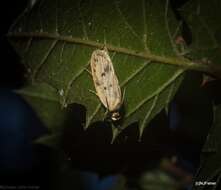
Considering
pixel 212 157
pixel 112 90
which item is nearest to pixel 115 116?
pixel 112 90

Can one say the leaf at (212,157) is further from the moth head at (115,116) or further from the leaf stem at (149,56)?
the moth head at (115,116)

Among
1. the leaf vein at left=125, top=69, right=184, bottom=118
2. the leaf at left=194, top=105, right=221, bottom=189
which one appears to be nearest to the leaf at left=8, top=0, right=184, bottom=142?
the leaf vein at left=125, top=69, right=184, bottom=118

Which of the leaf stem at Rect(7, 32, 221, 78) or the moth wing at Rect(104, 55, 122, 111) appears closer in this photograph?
the leaf stem at Rect(7, 32, 221, 78)

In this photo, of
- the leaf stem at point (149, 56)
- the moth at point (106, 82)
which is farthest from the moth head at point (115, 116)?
the leaf stem at point (149, 56)

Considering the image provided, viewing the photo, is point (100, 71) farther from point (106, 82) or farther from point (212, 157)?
point (212, 157)

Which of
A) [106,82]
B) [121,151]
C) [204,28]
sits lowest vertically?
[121,151]

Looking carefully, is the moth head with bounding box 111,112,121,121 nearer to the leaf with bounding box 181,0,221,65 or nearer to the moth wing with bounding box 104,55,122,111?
the moth wing with bounding box 104,55,122,111
